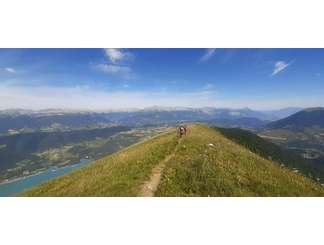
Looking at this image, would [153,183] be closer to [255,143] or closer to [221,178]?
[221,178]

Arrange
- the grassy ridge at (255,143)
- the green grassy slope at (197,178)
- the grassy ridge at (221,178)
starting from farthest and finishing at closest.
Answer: the grassy ridge at (255,143)
the grassy ridge at (221,178)
the green grassy slope at (197,178)

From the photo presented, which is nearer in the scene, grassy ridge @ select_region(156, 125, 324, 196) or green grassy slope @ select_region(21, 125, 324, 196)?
green grassy slope @ select_region(21, 125, 324, 196)

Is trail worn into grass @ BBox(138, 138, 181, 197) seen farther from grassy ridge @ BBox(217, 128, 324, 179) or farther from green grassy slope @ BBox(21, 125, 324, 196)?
grassy ridge @ BBox(217, 128, 324, 179)

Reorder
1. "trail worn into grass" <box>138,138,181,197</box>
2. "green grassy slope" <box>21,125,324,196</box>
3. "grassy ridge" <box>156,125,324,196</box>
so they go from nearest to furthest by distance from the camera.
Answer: "trail worn into grass" <box>138,138,181,197</box> → "green grassy slope" <box>21,125,324,196</box> → "grassy ridge" <box>156,125,324,196</box>

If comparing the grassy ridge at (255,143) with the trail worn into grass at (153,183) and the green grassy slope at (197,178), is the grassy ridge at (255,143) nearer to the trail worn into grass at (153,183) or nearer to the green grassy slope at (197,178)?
the green grassy slope at (197,178)

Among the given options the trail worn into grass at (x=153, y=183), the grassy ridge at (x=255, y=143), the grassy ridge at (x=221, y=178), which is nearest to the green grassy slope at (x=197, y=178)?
the grassy ridge at (x=221, y=178)

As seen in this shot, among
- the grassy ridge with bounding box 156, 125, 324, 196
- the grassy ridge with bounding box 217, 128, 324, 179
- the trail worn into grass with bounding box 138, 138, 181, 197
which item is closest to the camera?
the trail worn into grass with bounding box 138, 138, 181, 197

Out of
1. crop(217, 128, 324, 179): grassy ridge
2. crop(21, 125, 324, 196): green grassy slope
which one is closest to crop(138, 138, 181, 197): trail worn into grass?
crop(21, 125, 324, 196): green grassy slope

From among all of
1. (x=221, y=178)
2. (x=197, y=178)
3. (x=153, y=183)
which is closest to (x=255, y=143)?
(x=221, y=178)
